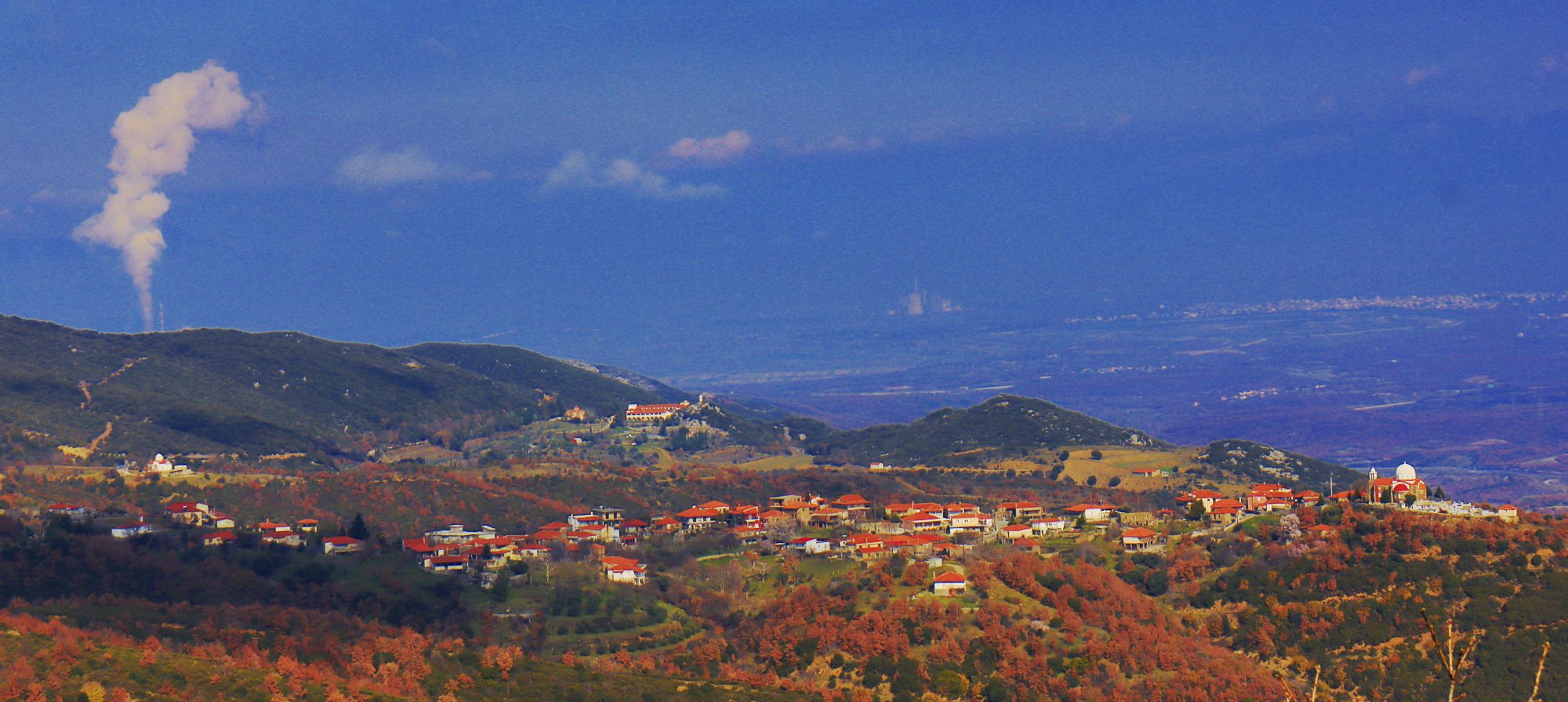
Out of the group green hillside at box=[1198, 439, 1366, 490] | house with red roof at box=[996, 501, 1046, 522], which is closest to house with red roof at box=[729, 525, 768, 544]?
house with red roof at box=[996, 501, 1046, 522]

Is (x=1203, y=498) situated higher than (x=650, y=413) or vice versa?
(x=650, y=413)

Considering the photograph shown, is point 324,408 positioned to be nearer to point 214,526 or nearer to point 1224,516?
point 214,526

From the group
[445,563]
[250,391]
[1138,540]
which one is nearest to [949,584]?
[1138,540]

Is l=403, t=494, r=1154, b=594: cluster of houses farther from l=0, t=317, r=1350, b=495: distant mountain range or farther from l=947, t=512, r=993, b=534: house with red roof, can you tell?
l=0, t=317, r=1350, b=495: distant mountain range

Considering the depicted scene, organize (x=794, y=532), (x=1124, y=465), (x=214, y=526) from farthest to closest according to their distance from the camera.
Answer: (x=1124, y=465), (x=794, y=532), (x=214, y=526)

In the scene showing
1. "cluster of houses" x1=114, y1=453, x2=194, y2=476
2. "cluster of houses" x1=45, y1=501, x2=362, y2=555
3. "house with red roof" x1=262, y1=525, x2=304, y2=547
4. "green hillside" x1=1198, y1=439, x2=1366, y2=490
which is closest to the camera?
"cluster of houses" x1=45, y1=501, x2=362, y2=555

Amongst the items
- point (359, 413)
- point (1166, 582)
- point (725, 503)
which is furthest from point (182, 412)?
point (1166, 582)

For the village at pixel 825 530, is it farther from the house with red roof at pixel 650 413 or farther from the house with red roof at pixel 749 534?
the house with red roof at pixel 650 413
